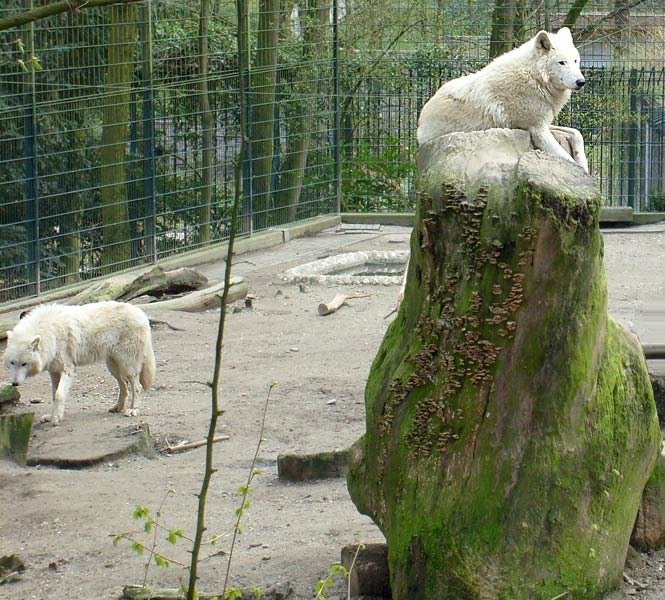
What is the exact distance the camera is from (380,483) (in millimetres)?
3820

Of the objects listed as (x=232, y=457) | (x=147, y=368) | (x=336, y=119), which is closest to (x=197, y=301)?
(x=147, y=368)

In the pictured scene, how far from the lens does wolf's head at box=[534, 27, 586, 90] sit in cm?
628

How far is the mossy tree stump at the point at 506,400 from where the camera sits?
3.47 meters

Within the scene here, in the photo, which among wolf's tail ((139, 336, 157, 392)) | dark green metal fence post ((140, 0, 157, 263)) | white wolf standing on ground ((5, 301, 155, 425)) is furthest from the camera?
dark green metal fence post ((140, 0, 157, 263))

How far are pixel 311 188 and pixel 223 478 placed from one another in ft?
32.7

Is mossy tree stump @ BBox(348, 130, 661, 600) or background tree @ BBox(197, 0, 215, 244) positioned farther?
background tree @ BBox(197, 0, 215, 244)

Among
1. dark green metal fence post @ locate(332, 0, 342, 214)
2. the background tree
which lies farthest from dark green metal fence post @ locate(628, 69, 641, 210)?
the background tree

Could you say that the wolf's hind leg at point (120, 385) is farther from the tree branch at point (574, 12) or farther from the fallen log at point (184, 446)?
the tree branch at point (574, 12)

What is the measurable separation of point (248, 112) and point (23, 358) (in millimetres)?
7354

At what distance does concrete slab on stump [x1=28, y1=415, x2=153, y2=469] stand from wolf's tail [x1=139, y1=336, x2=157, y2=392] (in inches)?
21.9

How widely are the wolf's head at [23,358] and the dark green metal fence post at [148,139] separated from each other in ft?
16.8

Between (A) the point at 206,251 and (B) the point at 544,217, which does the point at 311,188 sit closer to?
(A) the point at 206,251

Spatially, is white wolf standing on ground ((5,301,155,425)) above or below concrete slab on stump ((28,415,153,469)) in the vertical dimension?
above

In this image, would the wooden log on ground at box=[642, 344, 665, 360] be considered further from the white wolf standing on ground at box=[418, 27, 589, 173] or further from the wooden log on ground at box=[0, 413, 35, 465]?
the wooden log on ground at box=[0, 413, 35, 465]
